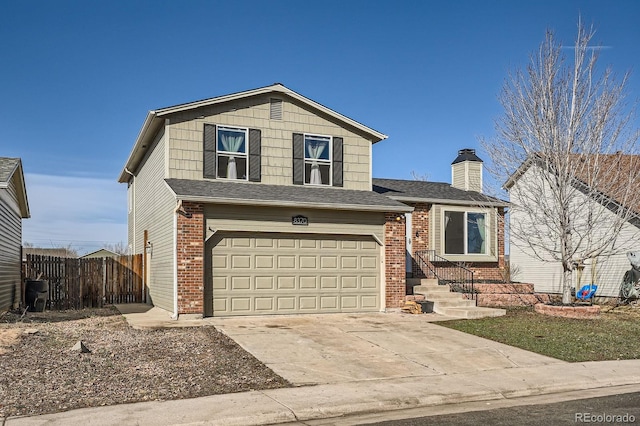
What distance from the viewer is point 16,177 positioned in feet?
64.8

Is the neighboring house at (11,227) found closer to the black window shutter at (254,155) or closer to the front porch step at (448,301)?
the black window shutter at (254,155)

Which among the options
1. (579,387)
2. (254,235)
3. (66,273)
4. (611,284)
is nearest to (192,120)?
(254,235)

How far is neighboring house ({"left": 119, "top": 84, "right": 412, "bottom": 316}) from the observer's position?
15203 millimetres

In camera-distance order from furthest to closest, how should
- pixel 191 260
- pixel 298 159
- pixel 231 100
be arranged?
pixel 298 159 → pixel 231 100 → pixel 191 260

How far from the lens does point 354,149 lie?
59.7ft

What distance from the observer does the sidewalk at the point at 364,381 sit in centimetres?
734

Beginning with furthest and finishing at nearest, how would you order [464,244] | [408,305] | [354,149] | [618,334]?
[464,244] < [354,149] < [408,305] < [618,334]

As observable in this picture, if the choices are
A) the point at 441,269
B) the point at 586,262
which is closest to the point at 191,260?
the point at 441,269

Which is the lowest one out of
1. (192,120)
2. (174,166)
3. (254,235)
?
(254,235)

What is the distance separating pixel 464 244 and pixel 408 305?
533cm

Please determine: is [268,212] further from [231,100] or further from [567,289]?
[567,289]

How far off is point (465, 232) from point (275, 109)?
8653 millimetres

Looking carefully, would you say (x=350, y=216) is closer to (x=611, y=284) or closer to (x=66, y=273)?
(x=66, y=273)

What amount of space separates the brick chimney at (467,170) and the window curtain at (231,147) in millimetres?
10388
